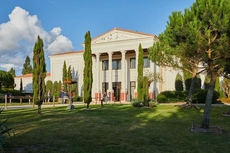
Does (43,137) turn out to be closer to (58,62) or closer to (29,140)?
(29,140)

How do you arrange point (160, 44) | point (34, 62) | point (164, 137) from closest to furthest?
point (164, 137), point (34, 62), point (160, 44)


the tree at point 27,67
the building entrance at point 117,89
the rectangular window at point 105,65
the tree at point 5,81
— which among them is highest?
the tree at point 27,67

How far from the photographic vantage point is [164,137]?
679 cm

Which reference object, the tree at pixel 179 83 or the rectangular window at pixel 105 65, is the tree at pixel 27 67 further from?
the tree at pixel 179 83

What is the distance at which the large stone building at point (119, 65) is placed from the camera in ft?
102

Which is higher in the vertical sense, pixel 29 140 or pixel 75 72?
pixel 75 72

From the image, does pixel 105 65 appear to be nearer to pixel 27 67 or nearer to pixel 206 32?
pixel 206 32

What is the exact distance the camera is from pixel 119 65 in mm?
34969

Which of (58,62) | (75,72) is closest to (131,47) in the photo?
(75,72)

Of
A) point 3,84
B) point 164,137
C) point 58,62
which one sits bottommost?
point 164,137

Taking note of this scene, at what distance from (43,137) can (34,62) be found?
685 centimetres

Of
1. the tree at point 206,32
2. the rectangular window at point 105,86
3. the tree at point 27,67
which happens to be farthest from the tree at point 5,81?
the tree at point 206,32

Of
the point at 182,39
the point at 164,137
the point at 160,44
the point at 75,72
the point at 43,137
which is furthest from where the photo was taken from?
the point at 75,72

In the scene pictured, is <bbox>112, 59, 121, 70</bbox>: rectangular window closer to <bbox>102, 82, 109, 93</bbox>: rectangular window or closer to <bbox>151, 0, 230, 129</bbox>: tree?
<bbox>102, 82, 109, 93</bbox>: rectangular window
